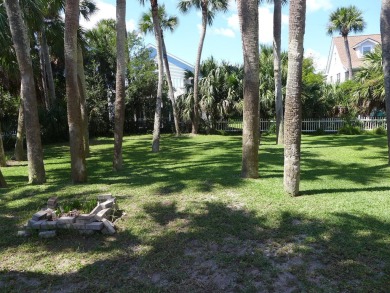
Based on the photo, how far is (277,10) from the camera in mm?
15094

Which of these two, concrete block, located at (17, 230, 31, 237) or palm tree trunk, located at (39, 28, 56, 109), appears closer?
concrete block, located at (17, 230, 31, 237)

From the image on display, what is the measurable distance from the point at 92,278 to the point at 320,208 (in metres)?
3.56

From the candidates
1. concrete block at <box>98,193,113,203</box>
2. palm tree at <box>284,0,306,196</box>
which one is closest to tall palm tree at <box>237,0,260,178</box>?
palm tree at <box>284,0,306,196</box>

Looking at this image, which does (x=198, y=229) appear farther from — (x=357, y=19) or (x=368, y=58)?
(x=357, y=19)

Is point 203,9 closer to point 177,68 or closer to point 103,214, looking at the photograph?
point 177,68

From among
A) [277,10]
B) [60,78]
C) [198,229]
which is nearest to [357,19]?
[277,10]

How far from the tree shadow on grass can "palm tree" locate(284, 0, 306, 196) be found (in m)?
1.14

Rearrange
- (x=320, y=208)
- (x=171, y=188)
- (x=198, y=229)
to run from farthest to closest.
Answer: (x=171, y=188), (x=320, y=208), (x=198, y=229)

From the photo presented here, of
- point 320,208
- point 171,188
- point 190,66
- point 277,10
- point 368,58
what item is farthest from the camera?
point 190,66

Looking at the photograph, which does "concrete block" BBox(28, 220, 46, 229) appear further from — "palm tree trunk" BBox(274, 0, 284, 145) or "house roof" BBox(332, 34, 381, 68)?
"house roof" BBox(332, 34, 381, 68)

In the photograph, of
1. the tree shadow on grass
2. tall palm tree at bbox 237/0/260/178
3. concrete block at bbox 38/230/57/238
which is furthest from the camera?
tall palm tree at bbox 237/0/260/178

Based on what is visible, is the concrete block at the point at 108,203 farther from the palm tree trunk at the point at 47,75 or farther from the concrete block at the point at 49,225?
the palm tree trunk at the point at 47,75

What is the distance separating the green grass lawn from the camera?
12.0 ft

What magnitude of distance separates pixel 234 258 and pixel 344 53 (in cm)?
3818
